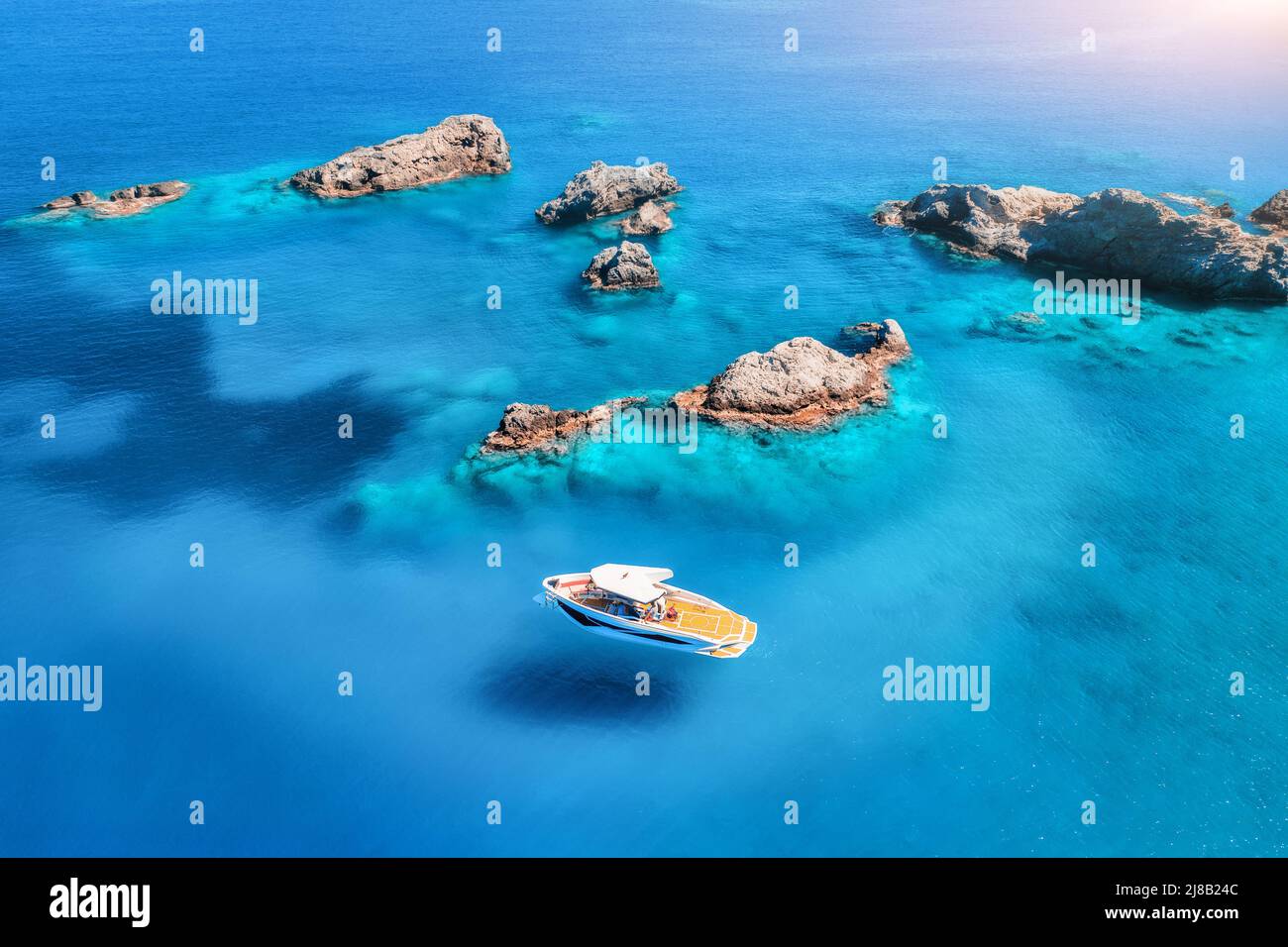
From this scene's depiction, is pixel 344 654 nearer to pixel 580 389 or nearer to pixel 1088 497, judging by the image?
pixel 580 389

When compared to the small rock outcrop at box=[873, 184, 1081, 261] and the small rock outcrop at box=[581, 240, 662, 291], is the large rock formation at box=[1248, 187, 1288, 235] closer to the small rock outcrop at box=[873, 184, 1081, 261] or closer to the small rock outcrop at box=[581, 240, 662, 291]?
the small rock outcrop at box=[873, 184, 1081, 261]

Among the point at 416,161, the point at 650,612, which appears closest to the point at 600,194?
the point at 416,161

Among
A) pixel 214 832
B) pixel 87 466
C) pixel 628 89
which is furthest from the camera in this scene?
pixel 628 89

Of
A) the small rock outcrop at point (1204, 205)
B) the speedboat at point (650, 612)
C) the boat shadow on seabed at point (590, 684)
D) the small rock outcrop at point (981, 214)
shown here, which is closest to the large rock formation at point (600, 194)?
the small rock outcrop at point (981, 214)

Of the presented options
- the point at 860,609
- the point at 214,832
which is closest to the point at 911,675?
the point at 860,609

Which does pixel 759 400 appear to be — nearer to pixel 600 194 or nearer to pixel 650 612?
pixel 650 612

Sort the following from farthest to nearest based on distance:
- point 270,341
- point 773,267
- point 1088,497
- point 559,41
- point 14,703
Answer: point 559,41, point 773,267, point 270,341, point 1088,497, point 14,703

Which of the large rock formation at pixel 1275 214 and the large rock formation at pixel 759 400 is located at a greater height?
the large rock formation at pixel 1275 214

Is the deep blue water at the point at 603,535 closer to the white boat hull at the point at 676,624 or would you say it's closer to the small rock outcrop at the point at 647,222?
the white boat hull at the point at 676,624
